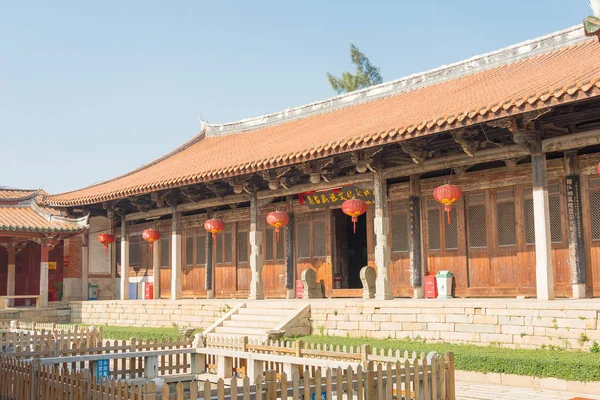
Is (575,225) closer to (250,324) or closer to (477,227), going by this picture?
(477,227)

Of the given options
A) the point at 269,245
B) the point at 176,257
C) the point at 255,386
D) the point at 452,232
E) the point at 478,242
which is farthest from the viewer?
the point at 176,257

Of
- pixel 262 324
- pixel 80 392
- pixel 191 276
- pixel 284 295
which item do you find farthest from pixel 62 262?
pixel 80 392

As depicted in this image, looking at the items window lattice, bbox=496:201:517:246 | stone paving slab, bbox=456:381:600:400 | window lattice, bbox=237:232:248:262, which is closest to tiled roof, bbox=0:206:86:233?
window lattice, bbox=237:232:248:262

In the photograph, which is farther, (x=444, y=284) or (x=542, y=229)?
(x=444, y=284)

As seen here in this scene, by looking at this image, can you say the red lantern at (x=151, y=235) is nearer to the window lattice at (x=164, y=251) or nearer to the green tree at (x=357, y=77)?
the window lattice at (x=164, y=251)

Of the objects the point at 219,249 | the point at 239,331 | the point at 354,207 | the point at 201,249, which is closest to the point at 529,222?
the point at 354,207

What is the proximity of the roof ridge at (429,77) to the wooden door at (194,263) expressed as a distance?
4.22 metres

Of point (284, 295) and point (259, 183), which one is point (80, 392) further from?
point (284, 295)

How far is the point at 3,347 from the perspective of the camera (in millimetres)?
9438

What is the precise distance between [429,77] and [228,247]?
6.55 meters

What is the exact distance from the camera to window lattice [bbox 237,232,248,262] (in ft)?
56.2

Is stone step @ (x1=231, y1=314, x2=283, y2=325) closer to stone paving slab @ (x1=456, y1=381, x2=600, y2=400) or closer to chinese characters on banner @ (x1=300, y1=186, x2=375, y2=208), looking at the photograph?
chinese characters on banner @ (x1=300, y1=186, x2=375, y2=208)

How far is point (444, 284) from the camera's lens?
13102 millimetres

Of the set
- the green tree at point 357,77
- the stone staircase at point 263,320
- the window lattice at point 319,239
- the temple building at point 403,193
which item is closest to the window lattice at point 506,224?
the temple building at point 403,193
